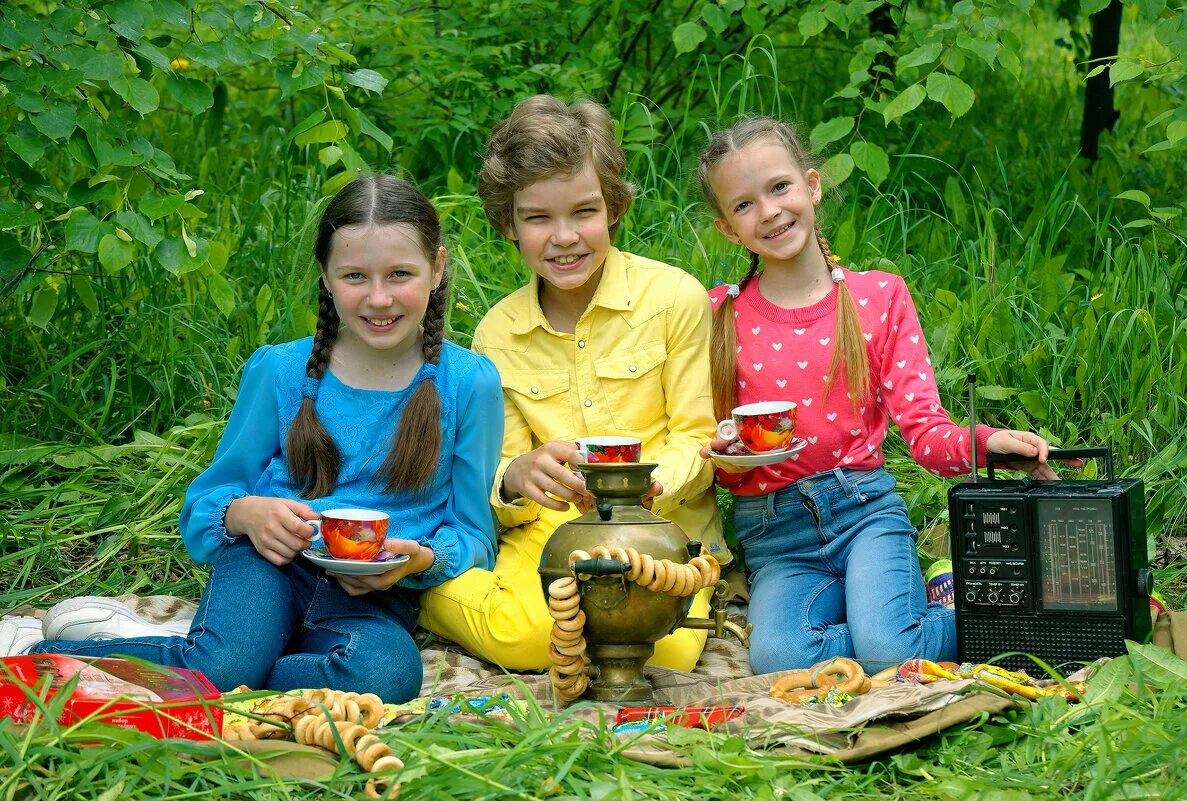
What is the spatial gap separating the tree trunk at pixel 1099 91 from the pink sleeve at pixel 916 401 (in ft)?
8.59

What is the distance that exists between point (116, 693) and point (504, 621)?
1.04m

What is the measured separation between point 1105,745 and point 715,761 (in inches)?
27.0

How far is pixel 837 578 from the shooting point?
3480mm

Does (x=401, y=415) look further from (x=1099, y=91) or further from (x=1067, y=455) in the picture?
(x=1099, y=91)

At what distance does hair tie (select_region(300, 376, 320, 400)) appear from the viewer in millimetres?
3350

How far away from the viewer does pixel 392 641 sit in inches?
122

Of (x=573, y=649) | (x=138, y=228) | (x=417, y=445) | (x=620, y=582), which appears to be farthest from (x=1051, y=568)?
(x=138, y=228)

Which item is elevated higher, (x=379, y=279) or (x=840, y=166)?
(x=840, y=166)

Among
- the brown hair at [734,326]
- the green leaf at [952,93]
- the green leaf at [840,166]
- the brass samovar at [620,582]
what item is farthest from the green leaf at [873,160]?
the brass samovar at [620,582]

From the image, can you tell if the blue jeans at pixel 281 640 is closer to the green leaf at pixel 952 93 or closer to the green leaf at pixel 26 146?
the green leaf at pixel 26 146

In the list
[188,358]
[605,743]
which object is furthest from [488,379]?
[188,358]

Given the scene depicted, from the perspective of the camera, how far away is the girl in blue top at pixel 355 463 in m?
3.11

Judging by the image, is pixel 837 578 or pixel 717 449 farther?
pixel 837 578

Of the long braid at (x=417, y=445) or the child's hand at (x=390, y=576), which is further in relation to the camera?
the long braid at (x=417, y=445)
